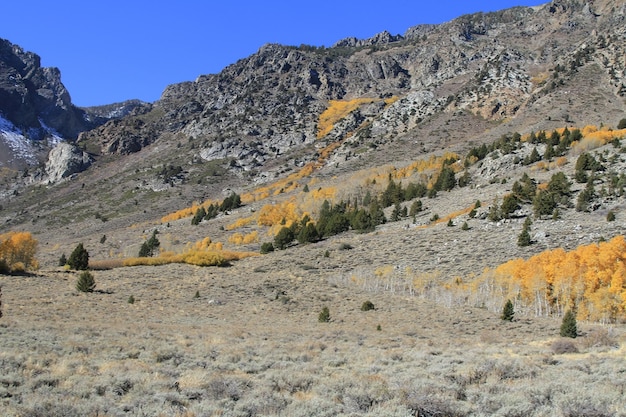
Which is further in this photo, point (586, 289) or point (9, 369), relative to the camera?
point (586, 289)

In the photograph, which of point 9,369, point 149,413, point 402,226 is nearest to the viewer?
point 149,413

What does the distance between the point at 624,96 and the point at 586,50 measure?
89.5ft

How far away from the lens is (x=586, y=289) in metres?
37.8

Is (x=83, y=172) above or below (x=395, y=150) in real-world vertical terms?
above

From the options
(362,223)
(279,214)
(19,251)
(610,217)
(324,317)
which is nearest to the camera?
(324,317)

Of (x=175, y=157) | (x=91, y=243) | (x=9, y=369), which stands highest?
(x=175, y=157)

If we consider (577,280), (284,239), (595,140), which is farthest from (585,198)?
(284,239)

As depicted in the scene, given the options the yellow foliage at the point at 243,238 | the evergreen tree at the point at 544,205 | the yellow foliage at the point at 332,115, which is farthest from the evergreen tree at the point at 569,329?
the yellow foliage at the point at 332,115

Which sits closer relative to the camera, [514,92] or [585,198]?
[585,198]

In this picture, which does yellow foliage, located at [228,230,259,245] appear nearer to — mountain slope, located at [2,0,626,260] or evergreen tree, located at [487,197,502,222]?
evergreen tree, located at [487,197,502,222]

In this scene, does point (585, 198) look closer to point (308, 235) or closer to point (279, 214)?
point (308, 235)

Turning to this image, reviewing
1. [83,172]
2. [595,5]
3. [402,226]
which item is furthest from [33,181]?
[595,5]

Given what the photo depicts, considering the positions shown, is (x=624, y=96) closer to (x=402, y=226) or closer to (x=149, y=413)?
(x=402, y=226)

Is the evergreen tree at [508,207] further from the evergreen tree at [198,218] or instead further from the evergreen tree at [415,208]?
the evergreen tree at [198,218]
